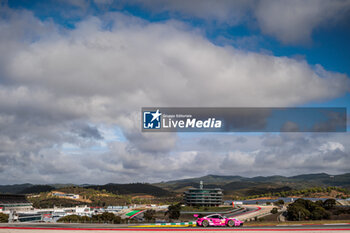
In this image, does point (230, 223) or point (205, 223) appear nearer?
point (230, 223)

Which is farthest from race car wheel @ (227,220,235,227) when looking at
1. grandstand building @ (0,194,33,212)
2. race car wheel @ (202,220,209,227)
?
grandstand building @ (0,194,33,212)

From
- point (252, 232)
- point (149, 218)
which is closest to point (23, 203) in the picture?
point (149, 218)

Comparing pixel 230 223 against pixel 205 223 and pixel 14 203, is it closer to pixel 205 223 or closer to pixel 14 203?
pixel 205 223

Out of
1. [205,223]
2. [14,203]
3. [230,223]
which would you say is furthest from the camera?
[14,203]

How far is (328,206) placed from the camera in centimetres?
13300

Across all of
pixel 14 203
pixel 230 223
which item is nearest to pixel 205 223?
pixel 230 223

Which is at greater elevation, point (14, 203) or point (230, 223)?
point (230, 223)

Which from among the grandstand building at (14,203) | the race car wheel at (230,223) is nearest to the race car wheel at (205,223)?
the race car wheel at (230,223)

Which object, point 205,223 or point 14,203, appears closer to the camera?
point 205,223

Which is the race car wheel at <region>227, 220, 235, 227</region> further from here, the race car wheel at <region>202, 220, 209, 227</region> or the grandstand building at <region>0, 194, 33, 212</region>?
the grandstand building at <region>0, 194, 33, 212</region>

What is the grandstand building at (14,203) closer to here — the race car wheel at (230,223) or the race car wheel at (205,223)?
the race car wheel at (205,223)

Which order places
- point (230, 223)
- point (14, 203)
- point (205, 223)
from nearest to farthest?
point (230, 223) < point (205, 223) < point (14, 203)

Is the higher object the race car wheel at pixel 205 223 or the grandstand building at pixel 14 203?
the race car wheel at pixel 205 223

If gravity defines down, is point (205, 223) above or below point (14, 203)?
above
